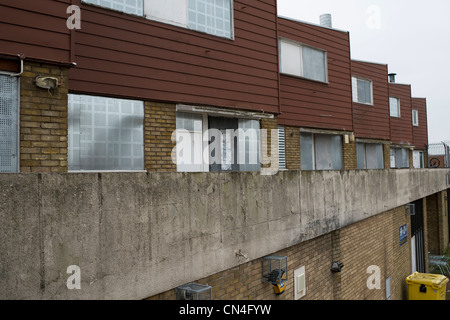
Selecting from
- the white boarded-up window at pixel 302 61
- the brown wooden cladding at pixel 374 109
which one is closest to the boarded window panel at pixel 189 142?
the white boarded-up window at pixel 302 61

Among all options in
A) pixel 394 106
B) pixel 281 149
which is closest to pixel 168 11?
pixel 281 149

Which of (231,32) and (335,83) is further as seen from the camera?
(335,83)

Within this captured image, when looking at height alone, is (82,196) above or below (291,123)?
below

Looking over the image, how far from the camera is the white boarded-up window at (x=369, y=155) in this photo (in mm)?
15711

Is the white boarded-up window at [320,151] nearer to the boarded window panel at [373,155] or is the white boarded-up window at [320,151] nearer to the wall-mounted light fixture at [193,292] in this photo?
the boarded window panel at [373,155]

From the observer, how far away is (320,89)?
12.4 meters

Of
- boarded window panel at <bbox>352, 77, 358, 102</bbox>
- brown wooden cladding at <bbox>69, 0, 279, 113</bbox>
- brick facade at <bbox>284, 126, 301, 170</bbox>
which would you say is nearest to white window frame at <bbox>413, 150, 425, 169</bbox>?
boarded window panel at <bbox>352, 77, 358, 102</bbox>

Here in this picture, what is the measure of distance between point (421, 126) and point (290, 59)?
60.9ft

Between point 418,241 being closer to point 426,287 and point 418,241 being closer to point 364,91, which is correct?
point 426,287
